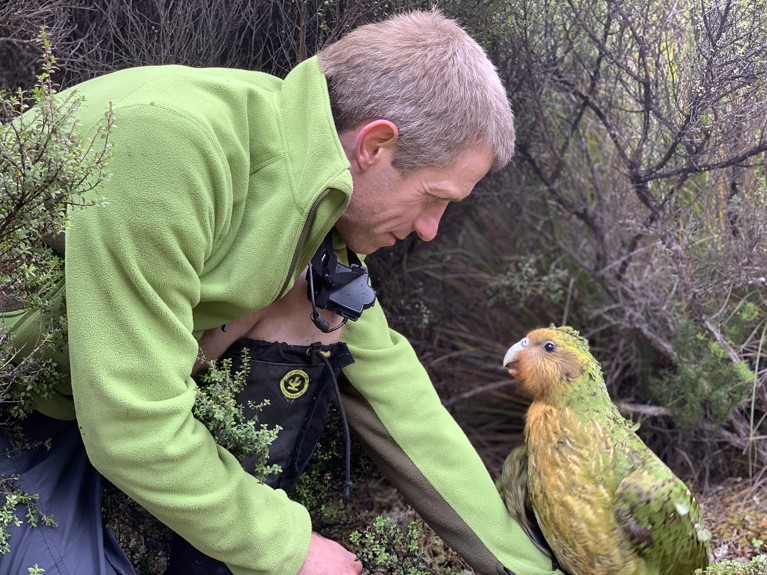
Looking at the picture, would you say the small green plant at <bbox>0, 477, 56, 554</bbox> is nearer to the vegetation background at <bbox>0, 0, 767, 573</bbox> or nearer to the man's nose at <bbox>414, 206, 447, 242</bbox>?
the vegetation background at <bbox>0, 0, 767, 573</bbox>

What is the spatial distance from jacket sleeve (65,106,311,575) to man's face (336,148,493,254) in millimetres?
411

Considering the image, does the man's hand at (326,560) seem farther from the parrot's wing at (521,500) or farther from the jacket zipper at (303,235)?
the jacket zipper at (303,235)

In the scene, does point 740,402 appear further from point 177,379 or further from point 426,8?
point 177,379

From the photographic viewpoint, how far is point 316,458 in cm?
273

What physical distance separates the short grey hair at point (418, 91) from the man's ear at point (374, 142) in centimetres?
2

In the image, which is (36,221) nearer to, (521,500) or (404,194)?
(404,194)

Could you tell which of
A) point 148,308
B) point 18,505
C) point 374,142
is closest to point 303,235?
point 374,142

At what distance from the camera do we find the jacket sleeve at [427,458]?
245 centimetres

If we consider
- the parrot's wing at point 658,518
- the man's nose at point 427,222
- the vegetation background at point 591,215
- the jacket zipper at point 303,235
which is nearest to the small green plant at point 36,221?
the vegetation background at point 591,215

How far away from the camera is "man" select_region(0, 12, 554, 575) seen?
5.95 feet

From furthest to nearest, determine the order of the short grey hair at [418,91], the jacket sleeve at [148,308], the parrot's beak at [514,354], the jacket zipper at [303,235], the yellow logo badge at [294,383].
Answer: the parrot's beak at [514,354]
the yellow logo badge at [294,383]
the short grey hair at [418,91]
the jacket zipper at [303,235]
the jacket sleeve at [148,308]

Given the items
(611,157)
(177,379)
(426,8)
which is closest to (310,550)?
(177,379)

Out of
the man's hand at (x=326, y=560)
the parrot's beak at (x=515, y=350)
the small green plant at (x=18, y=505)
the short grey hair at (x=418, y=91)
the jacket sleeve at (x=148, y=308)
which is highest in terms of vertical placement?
the short grey hair at (x=418, y=91)

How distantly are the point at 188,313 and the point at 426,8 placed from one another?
1.50 m
